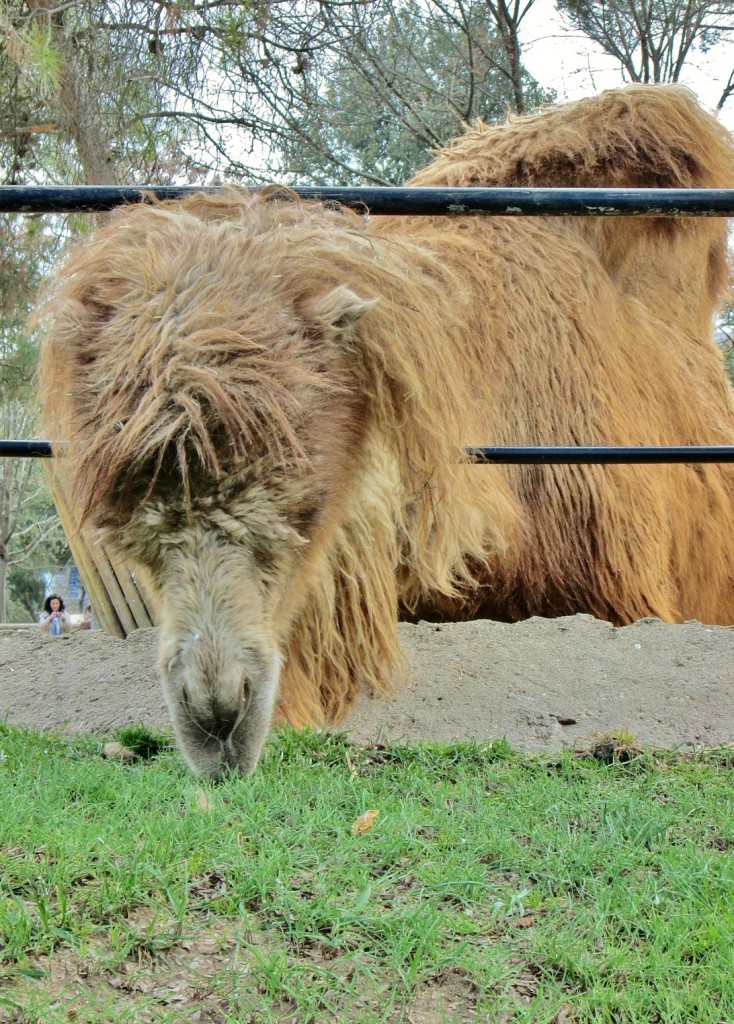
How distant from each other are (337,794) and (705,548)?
120 inches

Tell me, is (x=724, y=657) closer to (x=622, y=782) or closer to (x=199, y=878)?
(x=622, y=782)

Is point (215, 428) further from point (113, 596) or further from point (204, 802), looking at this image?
point (113, 596)

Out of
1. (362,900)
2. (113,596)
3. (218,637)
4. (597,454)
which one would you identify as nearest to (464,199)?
(597,454)

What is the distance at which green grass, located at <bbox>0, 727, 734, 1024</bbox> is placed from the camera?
1.60 metres

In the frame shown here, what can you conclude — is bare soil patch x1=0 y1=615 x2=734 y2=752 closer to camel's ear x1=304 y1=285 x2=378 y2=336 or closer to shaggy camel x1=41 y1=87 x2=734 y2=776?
shaggy camel x1=41 y1=87 x2=734 y2=776

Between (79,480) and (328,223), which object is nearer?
(79,480)

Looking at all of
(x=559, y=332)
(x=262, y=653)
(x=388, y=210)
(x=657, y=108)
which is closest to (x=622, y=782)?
(x=262, y=653)

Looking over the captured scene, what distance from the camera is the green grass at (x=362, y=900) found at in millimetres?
1602

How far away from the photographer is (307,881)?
6.39ft

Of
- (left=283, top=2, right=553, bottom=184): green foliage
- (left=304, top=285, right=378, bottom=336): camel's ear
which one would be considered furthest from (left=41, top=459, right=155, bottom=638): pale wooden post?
(left=283, top=2, right=553, bottom=184): green foliage

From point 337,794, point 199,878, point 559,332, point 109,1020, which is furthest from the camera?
point 559,332

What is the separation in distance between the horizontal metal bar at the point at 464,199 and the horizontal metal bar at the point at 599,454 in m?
0.79

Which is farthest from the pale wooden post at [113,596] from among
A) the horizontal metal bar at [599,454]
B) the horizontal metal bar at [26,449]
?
the horizontal metal bar at [599,454]

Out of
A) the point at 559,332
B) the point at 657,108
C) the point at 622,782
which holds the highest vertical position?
the point at 657,108
